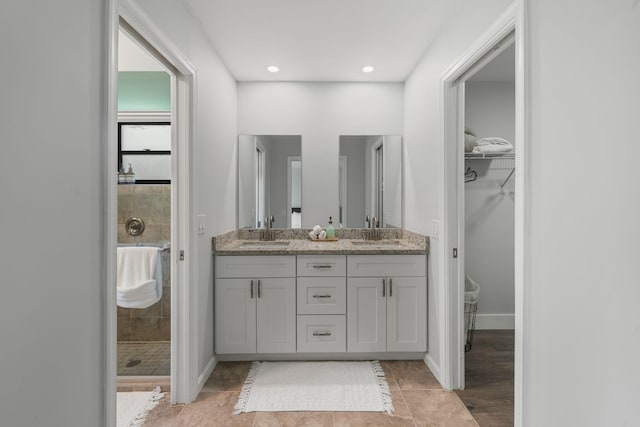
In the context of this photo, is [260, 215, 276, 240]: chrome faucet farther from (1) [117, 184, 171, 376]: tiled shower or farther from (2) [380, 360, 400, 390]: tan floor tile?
(2) [380, 360, 400, 390]: tan floor tile

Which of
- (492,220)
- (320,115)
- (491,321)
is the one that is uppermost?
(320,115)

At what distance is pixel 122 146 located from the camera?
3.17m

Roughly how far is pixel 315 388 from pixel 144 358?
1.49 m

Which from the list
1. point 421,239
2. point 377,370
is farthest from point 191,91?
point 377,370

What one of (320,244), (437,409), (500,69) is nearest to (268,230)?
(320,244)

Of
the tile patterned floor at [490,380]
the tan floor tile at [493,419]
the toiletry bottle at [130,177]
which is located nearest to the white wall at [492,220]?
the tile patterned floor at [490,380]

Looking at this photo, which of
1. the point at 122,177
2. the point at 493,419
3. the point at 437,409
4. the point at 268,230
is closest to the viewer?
the point at 493,419

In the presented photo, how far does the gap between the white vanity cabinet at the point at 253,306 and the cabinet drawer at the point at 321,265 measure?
0.50 ft

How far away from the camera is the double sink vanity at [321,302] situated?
2.78 m

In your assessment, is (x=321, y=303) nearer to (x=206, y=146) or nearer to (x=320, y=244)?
(x=320, y=244)
